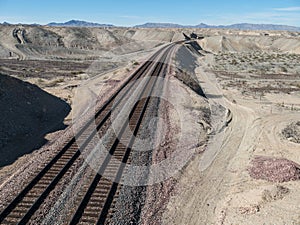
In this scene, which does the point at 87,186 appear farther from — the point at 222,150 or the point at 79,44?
the point at 79,44

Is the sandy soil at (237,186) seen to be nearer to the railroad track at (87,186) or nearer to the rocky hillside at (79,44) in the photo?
the railroad track at (87,186)

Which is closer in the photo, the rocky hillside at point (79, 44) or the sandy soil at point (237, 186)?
the sandy soil at point (237, 186)

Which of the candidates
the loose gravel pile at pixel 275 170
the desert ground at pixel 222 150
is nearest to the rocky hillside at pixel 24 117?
the desert ground at pixel 222 150

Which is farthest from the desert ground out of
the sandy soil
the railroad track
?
the railroad track

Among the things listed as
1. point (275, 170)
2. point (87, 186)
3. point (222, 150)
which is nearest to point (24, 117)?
point (87, 186)

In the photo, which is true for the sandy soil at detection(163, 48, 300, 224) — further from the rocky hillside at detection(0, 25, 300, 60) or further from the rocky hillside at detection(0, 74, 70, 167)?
the rocky hillside at detection(0, 25, 300, 60)

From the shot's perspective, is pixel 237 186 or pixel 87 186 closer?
pixel 87 186
